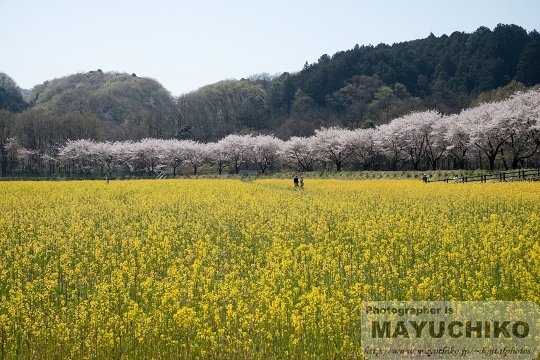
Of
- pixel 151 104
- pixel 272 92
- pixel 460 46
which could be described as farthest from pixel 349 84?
pixel 151 104

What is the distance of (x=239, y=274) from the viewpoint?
10.6 metres

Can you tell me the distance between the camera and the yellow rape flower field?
6.89 metres

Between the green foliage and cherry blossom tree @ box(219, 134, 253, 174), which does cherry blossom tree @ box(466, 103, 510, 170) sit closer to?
cherry blossom tree @ box(219, 134, 253, 174)

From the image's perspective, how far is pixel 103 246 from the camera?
1295 centimetres

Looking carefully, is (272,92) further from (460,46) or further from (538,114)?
(538,114)

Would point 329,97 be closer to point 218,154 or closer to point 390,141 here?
point 218,154

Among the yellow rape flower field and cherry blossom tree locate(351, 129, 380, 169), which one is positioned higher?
cherry blossom tree locate(351, 129, 380, 169)

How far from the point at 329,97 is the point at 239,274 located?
353 feet

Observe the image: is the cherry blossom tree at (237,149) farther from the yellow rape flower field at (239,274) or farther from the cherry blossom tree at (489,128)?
the yellow rape flower field at (239,274)

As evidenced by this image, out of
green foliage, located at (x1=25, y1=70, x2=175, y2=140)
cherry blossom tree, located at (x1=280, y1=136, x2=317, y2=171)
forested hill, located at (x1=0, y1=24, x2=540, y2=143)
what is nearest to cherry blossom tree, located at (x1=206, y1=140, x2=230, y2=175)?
cherry blossom tree, located at (x1=280, y1=136, x2=317, y2=171)

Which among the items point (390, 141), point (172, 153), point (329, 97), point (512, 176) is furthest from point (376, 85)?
point (512, 176)

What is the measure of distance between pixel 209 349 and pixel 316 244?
603 cm

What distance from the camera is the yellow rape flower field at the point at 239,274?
6.89m

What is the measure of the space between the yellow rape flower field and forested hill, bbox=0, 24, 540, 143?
69.6 meters
